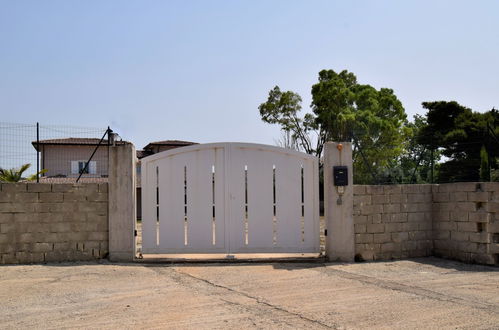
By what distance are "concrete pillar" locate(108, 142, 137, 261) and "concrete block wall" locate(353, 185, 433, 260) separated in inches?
179

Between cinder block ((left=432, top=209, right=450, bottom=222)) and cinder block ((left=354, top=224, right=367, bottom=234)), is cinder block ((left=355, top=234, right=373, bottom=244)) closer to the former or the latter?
cinder block ((left=354, top=224, right=367, bottom=234))

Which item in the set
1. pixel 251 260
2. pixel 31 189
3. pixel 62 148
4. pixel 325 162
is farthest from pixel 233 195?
pixel 62 148

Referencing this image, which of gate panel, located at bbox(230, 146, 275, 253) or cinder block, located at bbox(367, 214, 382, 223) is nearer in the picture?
gate panel, located at bbox(230, 146, 275, 253)

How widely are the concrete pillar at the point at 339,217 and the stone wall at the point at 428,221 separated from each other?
0.18 metres

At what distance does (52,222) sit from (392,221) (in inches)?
272

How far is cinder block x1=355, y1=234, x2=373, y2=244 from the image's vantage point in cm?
966

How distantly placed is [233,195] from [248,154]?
2.94 feet

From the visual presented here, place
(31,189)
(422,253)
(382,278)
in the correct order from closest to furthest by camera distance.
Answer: (382,278)
(31,189)
(422,253)

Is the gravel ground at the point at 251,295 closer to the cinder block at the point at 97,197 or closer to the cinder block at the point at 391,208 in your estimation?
the cinder block at the point at 391,208

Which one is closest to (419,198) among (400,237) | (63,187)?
(400,237)

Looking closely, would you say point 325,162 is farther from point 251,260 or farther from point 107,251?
point 107,251

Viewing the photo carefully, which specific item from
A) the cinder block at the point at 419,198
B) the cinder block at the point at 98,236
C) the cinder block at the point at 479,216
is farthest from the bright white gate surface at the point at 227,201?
the cinder block at the point at 479,216

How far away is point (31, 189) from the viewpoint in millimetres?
9273

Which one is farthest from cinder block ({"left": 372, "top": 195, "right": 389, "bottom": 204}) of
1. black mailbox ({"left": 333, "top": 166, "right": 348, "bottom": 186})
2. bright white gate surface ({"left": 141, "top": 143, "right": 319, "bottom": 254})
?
bright white gate surface ({"left": 141, "top": 143, "right": 319, "bottom": 254})
